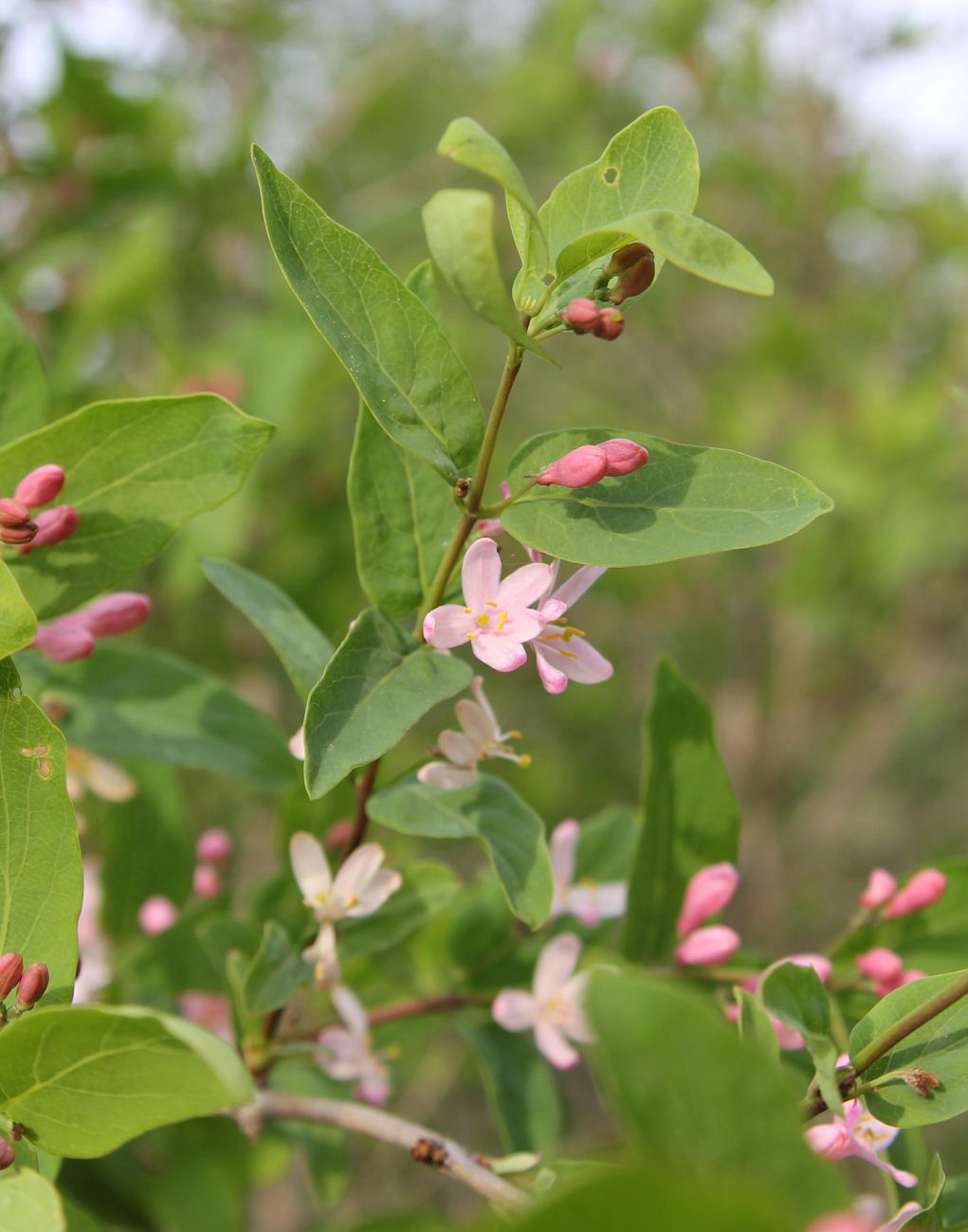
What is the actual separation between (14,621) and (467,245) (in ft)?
1.44

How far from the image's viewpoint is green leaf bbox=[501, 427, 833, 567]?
0.84m

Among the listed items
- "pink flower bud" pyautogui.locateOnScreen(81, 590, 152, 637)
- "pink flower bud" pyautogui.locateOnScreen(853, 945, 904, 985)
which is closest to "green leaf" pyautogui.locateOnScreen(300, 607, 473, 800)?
"pink flower bud" pyautogui.locateOnScreen(81, 590, 152, 637)

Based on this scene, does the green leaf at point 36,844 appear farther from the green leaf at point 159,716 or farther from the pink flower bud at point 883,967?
the pink flower bud at point 883,967

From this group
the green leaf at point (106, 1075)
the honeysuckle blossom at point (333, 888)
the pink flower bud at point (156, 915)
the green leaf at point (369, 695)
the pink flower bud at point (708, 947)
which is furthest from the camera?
the pink flower bud at point (156, 915)

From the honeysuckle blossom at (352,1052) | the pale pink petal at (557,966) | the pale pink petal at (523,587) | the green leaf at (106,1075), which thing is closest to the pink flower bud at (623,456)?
Result: the pale pink petal at (523,587)

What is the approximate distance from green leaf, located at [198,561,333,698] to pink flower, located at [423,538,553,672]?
16 cm

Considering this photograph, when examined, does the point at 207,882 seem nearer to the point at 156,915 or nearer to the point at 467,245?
the point at 156,915

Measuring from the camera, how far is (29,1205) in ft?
2.41

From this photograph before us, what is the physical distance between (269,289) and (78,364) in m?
0.89

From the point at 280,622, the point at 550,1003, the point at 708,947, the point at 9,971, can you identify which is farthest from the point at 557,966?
the point at 9,971

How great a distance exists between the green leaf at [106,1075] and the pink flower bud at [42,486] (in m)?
0.44

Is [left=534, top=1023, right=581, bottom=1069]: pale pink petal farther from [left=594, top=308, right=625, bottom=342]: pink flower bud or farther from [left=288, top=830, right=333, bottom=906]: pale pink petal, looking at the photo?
[left=594, top=308, right=625, bottom=342]: pink flower bud

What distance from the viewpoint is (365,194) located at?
402 centimetres

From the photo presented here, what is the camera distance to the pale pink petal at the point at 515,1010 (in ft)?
4.05
